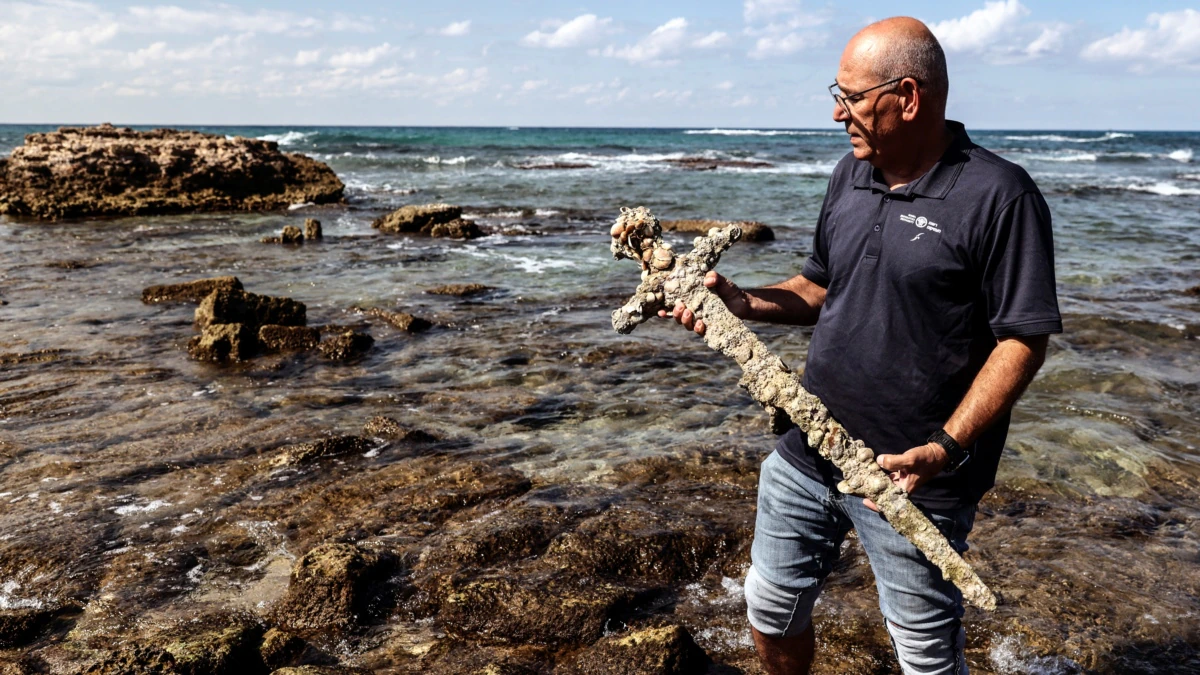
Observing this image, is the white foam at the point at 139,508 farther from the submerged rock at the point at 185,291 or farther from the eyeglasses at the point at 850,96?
the submerged rock at the point at 185,291

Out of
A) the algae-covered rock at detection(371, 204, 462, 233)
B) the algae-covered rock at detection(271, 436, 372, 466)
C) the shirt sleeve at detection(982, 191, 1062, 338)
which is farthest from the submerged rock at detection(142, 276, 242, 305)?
the shirt sleeve at detection(982, 191, 1062, 338)

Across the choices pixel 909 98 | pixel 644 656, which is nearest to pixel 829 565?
pixel 644 656

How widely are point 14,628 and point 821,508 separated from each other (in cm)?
358

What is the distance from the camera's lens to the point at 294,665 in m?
3.67

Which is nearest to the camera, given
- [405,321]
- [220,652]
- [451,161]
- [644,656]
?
[220,652]

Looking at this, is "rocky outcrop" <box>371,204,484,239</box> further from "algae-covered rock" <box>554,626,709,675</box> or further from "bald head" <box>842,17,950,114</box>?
"bald head" <box>842,17,950,114</box>

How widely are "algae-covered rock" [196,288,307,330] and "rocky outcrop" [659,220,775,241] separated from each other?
27.6 ft

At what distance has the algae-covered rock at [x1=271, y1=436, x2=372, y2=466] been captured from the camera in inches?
229

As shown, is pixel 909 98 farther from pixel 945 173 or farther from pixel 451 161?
pixel 451 161

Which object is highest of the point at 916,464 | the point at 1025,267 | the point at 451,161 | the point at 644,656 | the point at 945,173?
the point at 451,161

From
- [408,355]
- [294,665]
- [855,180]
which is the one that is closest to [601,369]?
[408,355]

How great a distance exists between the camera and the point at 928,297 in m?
2.52

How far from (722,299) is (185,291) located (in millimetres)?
10168

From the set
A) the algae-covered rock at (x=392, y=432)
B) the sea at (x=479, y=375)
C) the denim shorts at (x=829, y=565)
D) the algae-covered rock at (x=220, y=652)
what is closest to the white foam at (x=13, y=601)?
the sea at (x=479, y=375)
